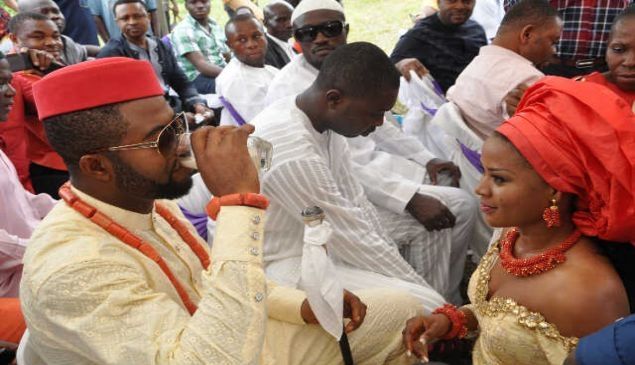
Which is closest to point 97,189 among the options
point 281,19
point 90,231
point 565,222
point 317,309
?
point 90,231

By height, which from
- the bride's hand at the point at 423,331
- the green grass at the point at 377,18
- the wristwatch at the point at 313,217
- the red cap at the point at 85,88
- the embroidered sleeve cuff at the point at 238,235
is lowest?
the green grass at the point at 377,18

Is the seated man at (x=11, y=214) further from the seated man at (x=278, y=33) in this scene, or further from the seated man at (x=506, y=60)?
the seated man at (x=278, y=33)

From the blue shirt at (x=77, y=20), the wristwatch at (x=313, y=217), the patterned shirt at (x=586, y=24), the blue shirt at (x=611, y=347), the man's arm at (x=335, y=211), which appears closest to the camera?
the blue shirt at (x=611, y=347)

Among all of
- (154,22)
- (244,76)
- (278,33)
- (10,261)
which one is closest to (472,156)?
(244,76)

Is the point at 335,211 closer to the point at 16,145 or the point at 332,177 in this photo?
the point at 332,177

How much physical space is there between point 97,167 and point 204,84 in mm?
4665

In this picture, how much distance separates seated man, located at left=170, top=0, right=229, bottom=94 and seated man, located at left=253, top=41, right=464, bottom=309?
3.70 metres

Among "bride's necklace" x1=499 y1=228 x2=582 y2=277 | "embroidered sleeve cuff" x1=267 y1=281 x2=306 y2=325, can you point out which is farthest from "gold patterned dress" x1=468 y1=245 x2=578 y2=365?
"embroidered sleeve cuff" x1=267 y1=281 x2=306 y2=325

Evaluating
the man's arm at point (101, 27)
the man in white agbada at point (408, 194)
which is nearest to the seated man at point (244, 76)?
the man in white agbada at point (408, 194)

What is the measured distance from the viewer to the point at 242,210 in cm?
144

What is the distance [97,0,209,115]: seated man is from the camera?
5.23 metres

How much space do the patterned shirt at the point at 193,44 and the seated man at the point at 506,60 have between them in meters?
3.64

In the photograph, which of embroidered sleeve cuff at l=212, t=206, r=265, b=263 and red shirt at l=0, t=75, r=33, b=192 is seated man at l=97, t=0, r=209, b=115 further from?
embroidered sleeve cuff at l=212, t=206, r=265, b=263

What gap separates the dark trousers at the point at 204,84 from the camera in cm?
607
